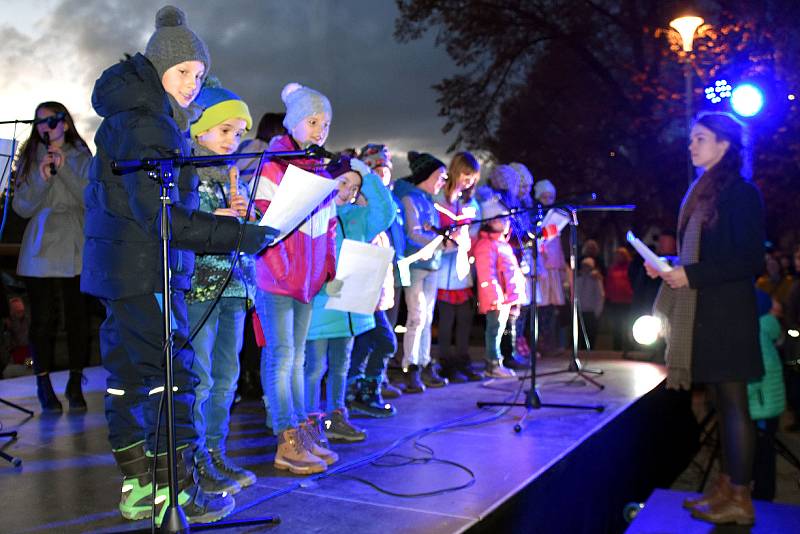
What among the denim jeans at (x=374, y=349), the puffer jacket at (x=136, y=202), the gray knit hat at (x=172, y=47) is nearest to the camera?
the puffer jacket at (x=136, y=202)

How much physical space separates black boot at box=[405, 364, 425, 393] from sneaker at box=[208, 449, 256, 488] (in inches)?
98.4

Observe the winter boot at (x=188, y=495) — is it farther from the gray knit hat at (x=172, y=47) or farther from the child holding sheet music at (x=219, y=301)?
the gray knit hat at (x=172, y=47)

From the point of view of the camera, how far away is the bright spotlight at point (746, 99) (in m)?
7.28

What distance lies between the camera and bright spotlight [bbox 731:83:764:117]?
23.9 feet

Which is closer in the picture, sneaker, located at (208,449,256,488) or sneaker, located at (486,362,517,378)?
sneaker, located at (208,449,256,488)

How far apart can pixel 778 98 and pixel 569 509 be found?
1071 cm

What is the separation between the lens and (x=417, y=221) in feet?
18.6

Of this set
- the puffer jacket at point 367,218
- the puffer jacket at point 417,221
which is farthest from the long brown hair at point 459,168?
the puffer jacket at point 367,218

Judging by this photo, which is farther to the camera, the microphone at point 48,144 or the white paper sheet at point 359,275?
the microphone at point 48,144

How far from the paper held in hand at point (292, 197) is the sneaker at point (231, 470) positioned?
3.86 ft

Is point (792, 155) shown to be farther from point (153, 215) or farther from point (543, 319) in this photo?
point (153, 215)

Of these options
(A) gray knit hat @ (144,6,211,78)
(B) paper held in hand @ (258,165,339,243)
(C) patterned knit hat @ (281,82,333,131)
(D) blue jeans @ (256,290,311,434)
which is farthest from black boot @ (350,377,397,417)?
(A) gray knit hat @ (144,6,211,78)

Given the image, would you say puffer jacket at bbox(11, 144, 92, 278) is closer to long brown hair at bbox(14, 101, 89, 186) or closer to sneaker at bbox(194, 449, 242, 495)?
long brown hair at bbox(14, 101, 89, 186)

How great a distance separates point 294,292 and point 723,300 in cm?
183
